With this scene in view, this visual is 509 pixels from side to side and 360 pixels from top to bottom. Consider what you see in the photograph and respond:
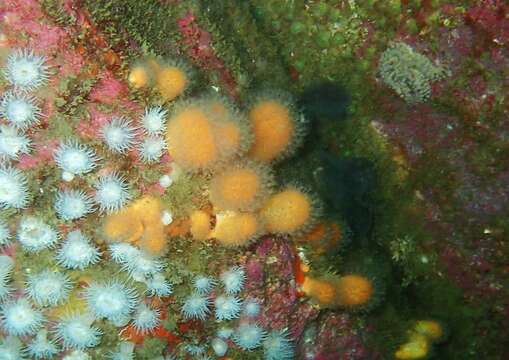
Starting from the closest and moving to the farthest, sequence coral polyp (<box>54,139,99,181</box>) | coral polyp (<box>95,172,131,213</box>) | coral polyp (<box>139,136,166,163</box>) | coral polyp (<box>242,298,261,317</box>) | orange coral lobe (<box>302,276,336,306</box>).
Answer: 1. coral polyp (<box>54,139,99,181</box>)
2. coral polyp (<box>95,172,131,213</box>)
3. coral polyp (<box>139,136,166,163</box>)
4. coral polyp (<box>242,298,261,317</box>)
5. orange coral lobe (<box>302,276,336,306</box>)

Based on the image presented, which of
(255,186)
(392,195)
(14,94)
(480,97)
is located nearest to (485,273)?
(392,195)

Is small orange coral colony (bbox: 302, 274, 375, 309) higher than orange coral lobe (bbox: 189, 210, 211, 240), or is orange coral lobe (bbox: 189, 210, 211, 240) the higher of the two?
orange coral lobe (bbox: 189, 210, 211, 240)

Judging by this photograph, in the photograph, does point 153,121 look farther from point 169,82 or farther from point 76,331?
point 76,331

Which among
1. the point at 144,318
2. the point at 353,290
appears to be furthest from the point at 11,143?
the point at 353,290

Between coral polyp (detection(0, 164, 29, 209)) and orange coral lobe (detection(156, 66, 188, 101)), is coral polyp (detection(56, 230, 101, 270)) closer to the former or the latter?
coral polyp (detection(0, 164, 29, 209))

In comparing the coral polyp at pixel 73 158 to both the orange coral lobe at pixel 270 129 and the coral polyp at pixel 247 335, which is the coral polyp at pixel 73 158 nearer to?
the orange coral lobe at pixel 270 129

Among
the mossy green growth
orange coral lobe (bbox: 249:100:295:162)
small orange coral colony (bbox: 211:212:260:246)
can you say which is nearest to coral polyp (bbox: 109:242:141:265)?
small orange coral colony (bbox: 211:212:260:246)

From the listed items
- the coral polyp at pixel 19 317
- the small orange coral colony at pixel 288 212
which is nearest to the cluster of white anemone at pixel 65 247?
the coral polyp at pixel 19 317
